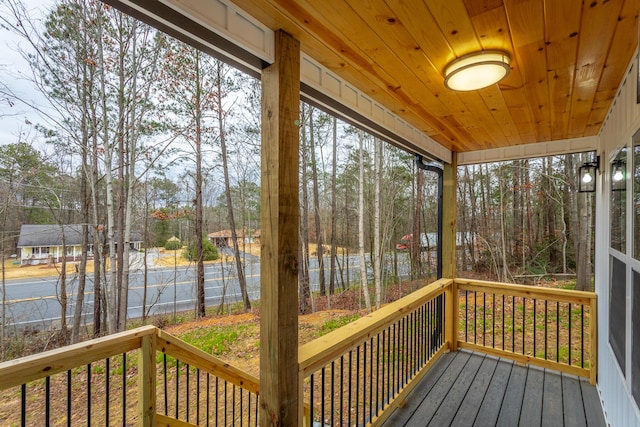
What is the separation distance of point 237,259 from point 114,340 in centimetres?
639

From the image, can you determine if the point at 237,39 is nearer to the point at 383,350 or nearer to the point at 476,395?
the point at 383,350

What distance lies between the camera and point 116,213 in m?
5.30

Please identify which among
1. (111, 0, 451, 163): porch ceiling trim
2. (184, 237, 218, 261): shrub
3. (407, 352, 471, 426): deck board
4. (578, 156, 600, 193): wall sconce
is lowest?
(407, 352, 471, 426): deck board

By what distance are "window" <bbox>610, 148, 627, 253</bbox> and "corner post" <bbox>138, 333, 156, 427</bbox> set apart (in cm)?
290

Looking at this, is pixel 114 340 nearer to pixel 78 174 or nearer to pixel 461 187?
pixel 78 174

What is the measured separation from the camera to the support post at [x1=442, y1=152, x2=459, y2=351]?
346 cm

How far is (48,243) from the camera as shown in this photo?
470cm

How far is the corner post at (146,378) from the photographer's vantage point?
5.39 feet

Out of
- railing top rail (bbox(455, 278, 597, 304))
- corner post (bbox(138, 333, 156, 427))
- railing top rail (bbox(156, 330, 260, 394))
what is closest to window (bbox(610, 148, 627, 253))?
railing top rail (bbox(455, 278, 597, 304))

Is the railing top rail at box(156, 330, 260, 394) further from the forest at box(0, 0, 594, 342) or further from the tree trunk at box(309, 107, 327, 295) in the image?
the tree trunk at box(309, 107, 327, 295)

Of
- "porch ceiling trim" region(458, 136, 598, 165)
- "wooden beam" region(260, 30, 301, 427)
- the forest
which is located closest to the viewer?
"wooden beam" region(260, 30, 301, 427)

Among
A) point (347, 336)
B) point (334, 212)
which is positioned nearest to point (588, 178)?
point (347, 336)

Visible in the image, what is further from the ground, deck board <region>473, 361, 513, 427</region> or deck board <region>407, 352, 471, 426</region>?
deck board <region>473, 361, 513, 427</region>

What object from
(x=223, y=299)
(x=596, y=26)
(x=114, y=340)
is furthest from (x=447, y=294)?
(x=223, y=299)
